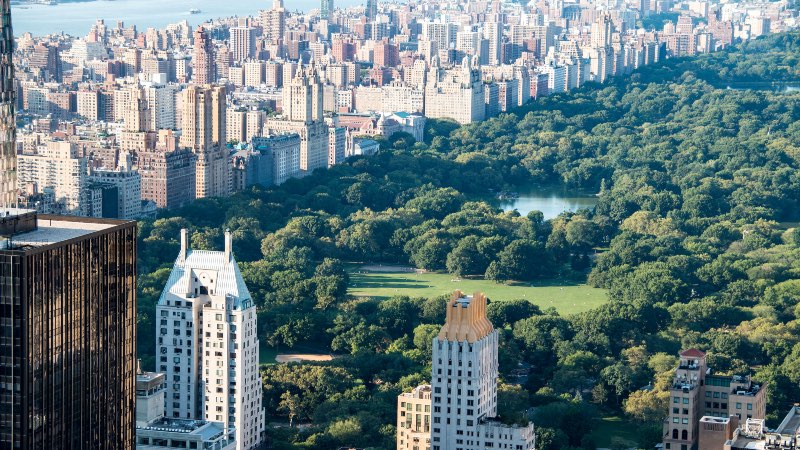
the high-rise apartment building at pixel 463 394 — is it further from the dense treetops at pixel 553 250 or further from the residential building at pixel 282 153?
the residential building at pixel 282 153

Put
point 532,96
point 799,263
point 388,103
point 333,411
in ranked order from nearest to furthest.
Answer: point 333,411, point 799,263, point 388,103, point 532,96

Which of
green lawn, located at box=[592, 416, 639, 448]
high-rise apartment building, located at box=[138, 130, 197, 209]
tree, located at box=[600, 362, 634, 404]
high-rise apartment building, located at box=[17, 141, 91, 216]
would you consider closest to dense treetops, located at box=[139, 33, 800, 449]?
tree, located at box=[600, 362, 634, 404]

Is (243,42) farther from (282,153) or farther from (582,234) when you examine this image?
(582,234)

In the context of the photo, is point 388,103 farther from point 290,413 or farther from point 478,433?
point 478,433

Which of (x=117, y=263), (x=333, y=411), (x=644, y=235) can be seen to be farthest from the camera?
(x=644, y=235)

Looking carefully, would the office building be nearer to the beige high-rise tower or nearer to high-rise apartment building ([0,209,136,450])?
high-rise apartment building ([0,209,136,450])

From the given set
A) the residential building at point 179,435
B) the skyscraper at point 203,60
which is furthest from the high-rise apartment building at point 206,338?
the skyscraper at point 203,60

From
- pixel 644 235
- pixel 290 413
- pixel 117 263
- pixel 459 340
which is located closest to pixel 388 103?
pixel 644 235
